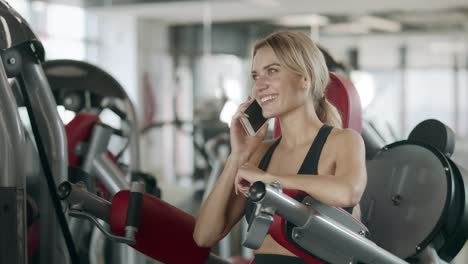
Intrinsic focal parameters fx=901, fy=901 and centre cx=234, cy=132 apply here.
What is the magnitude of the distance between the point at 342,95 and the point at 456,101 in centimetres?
367

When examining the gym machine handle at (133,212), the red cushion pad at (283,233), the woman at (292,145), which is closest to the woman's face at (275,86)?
the woman at (292,145)

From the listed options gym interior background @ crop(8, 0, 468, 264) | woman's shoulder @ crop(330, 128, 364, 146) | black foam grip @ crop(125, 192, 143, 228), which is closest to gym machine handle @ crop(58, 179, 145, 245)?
black foam grip @ crop(125, 192, 143, 228)

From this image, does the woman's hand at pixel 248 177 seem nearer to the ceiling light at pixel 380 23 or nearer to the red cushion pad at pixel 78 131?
the red cushion pad at pixel 78 131

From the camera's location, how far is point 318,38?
231 inches

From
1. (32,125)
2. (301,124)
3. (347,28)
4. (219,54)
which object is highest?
(301,124)

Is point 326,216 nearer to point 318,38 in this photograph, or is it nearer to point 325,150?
point 325,150

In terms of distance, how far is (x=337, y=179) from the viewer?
1.90 m

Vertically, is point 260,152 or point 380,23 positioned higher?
point 260,152

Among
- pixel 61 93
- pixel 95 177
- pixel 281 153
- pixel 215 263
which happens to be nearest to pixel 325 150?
A: pixel 281 153

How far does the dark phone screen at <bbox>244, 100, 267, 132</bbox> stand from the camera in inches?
81.9

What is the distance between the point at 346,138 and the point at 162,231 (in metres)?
0.53

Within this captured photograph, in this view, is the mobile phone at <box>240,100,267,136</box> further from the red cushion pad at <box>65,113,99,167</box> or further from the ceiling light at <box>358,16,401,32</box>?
the ceiling light at <box>358,16,401,32</box>

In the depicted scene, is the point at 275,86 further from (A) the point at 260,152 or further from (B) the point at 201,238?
(B) the point at 201,238

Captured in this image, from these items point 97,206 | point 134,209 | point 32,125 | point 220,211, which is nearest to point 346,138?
point 220,211
